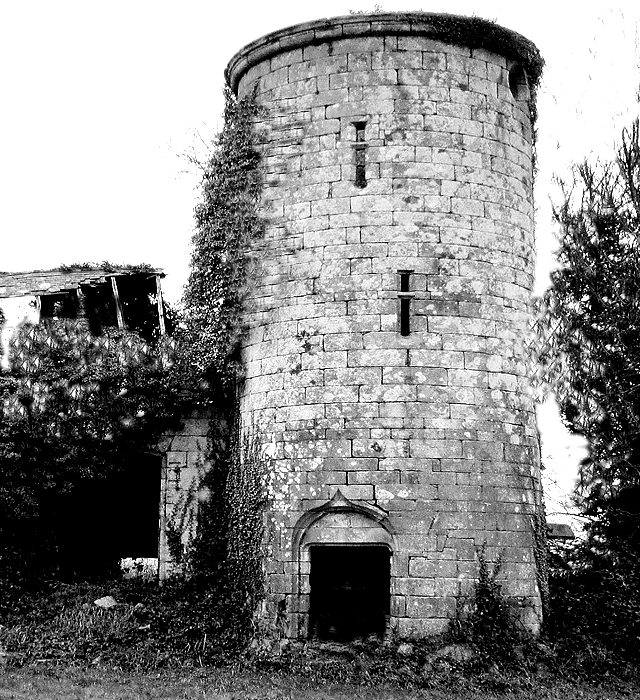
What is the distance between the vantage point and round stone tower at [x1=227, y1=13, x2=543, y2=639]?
43.6 ft

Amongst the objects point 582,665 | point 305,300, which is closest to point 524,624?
point 582,665

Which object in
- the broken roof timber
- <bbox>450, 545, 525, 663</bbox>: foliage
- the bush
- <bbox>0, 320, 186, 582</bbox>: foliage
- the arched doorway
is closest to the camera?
<bbox>450, 545, 525, 663</bbox>: foliage

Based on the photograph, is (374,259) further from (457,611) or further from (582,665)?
(582,665)

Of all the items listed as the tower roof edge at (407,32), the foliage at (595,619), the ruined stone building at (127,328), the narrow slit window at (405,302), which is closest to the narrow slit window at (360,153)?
the tower roof edge at (407,32)

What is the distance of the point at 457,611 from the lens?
42.6 feet

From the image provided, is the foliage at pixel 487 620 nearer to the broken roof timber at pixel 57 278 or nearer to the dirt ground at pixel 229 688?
the dirt ground at pixel 229 688

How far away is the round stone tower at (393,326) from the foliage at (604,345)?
2061mm

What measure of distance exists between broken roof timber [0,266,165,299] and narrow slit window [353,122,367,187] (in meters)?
6.15

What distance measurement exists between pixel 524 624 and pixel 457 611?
1014 millimetres

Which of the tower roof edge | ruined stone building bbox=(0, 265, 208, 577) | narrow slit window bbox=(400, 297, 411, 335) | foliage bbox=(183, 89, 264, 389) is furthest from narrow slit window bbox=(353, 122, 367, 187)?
ruined stone building bbox=(0, 265, 208, 577)

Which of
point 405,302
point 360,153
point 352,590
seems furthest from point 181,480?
point 360,153

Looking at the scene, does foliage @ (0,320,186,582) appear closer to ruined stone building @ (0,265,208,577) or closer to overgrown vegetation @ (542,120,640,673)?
ruined stone building @ (0,265,208,577)

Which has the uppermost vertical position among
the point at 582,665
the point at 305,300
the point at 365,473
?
the point at 305,300

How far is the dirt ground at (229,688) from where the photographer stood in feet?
38.0
